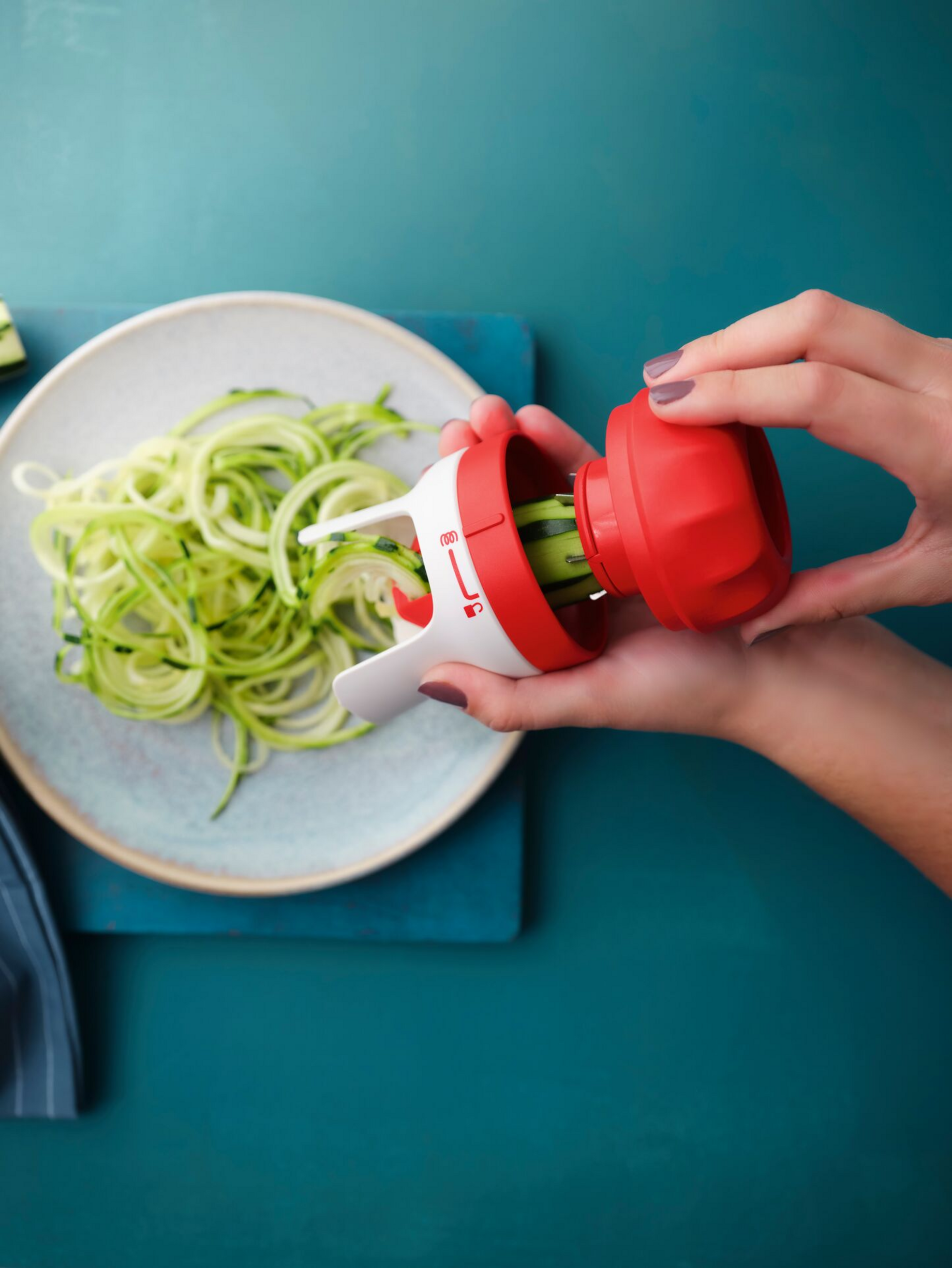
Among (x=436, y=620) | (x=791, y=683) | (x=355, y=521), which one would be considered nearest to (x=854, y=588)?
(x=791, y=683)

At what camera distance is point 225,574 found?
1.15m

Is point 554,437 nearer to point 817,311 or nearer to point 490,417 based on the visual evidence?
point 490,417

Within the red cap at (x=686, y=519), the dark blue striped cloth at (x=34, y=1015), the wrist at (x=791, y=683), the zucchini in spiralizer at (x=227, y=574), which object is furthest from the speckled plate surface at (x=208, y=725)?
the red cap at (x=686, y=519)

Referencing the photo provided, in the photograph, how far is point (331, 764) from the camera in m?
1.18

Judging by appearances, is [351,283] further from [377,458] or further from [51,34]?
[51,34]

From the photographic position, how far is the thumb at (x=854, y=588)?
0.76m

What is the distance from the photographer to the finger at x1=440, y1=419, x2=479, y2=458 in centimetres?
102

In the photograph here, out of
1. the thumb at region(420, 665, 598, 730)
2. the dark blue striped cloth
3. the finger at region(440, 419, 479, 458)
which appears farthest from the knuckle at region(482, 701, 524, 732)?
the dark blue striped cloth

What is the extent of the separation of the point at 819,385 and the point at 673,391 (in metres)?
0.11

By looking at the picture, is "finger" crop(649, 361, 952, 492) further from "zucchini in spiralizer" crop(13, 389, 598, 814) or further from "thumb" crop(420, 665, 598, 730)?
"zucchini in spiralizer" crop(13, 389, 598, 814)

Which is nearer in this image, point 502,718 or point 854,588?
point 854,588

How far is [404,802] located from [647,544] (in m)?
0.58

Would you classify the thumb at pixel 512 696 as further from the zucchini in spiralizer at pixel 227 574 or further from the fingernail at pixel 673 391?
the fingernail at pixel 673 391

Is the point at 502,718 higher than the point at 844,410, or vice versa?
the point at 844,410
